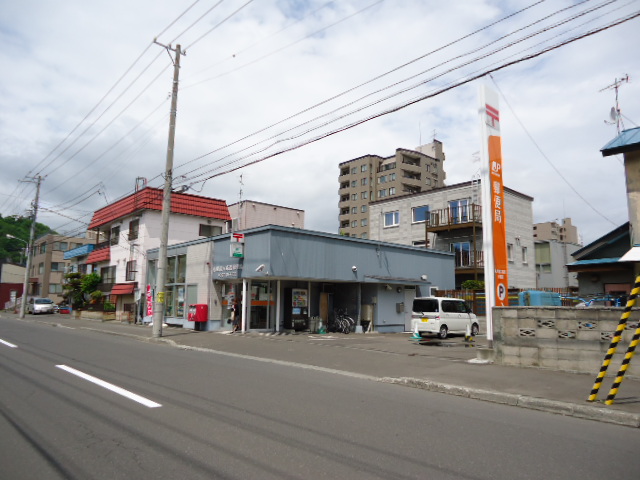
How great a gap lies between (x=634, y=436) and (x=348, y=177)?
247 feet

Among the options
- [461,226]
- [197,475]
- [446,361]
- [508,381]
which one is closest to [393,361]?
[446,361]

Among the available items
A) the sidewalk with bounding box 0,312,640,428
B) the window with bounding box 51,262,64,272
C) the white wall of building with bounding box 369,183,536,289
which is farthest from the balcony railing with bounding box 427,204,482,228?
the window with bounding box 51,262,64,272

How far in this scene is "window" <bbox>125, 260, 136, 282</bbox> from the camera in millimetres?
30859

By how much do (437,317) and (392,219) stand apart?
20.6 metres

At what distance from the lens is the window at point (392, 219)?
124 feet

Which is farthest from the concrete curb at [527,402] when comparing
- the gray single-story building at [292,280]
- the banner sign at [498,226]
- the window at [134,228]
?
the window at [134,228]

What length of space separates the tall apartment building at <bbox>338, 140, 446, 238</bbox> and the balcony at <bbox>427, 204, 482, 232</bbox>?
3616 cm

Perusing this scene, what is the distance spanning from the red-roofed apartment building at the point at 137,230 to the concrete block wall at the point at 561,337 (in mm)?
23834

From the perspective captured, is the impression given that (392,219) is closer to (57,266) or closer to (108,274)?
(108,274)

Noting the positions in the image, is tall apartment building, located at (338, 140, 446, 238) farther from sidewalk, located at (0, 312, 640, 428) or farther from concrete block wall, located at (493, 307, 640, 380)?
concrete block wall, located at (493, 307, 640, 380)

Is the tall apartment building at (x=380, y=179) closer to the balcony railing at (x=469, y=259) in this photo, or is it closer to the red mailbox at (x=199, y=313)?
the balcony railing at (x=469, y=259)

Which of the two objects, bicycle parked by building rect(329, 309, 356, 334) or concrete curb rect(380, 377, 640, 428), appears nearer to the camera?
concrete curb rect(380, 377, 640, 428)

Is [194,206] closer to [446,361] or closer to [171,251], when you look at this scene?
[171,251]

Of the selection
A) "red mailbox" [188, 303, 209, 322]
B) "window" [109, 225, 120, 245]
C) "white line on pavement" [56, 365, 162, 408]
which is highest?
"window" [109, 225, 120, 245]
